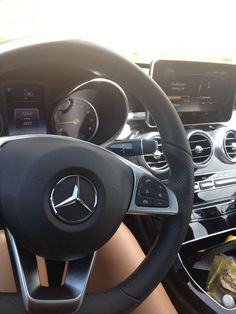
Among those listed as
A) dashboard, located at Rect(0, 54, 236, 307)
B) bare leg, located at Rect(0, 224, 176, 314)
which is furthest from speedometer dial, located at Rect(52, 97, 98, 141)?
bare leg, located at Rect(0, 224, 176, 314)

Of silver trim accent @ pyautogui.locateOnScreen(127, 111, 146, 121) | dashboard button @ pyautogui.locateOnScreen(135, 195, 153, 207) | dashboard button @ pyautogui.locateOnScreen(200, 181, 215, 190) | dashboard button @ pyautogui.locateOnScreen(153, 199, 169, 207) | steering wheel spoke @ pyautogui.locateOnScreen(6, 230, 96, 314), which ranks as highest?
dashboard button @ pyautogui.locateOnScreen(135, 195, 153, 207)

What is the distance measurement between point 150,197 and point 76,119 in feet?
1.88

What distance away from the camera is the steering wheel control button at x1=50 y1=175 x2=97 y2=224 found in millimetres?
797

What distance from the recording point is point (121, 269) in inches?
47.3

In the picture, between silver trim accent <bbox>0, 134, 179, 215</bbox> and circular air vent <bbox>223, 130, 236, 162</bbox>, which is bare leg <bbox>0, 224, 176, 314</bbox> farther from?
circular air vent <bbox>223, 130, 236, 162</bbox>

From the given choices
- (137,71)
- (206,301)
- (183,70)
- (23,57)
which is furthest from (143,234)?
(23,57)

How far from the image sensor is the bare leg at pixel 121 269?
1.13 meters

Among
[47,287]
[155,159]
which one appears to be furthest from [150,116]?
[47,287]

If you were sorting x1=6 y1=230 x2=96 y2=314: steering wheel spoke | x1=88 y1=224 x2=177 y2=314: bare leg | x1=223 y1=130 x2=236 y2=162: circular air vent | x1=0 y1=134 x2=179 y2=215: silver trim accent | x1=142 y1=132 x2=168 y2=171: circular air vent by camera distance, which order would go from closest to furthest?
x1=6 y1=230 x2=96 y2=314: steering wheel spoke → x1=0 y1=134 x2=179 y2=215: silver trim accent → x1=88 y1=224 x2=177 y2=314: bare leg → x1=142 y1=132 x2=168 y2=171: circular air vent → x1=223 y1=130 x2=236 y2=162: circular air vent

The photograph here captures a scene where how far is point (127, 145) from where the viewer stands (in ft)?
3.61

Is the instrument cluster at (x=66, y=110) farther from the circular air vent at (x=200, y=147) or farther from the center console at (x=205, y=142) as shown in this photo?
the circular air vent at (x=200, y=147)

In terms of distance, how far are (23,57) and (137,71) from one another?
240 mm

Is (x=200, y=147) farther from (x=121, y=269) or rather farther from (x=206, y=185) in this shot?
(x=121, y=269)

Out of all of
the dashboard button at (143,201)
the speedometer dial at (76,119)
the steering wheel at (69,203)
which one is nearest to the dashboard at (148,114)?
the speedometer dial at (76,119)
